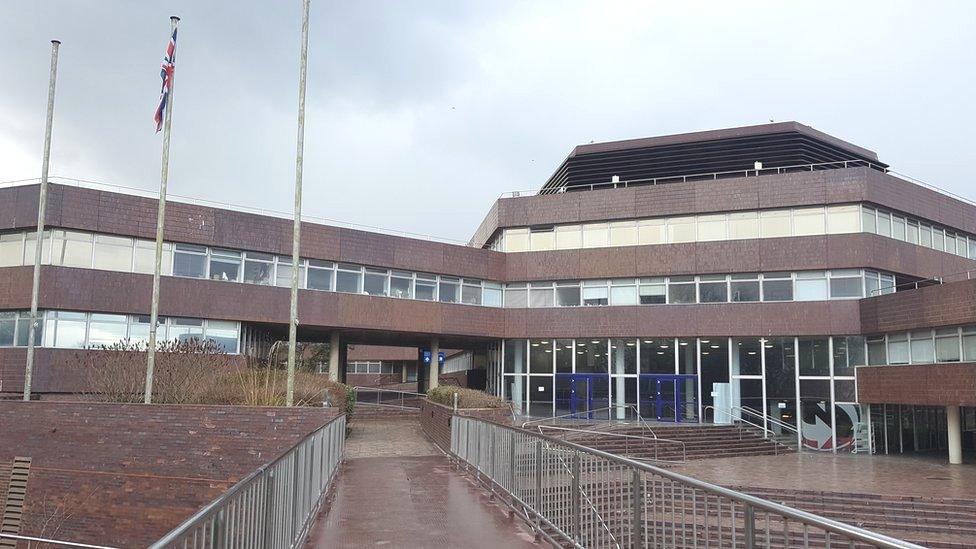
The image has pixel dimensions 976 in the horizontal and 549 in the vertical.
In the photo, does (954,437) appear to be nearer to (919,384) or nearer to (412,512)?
(919,384)

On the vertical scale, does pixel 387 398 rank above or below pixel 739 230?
below

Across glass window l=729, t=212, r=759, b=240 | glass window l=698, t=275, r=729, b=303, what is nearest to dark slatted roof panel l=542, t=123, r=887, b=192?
glass window l=729, t=212, r=759, b=240

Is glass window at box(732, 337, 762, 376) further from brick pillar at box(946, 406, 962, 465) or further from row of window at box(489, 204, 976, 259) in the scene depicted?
brick pillar at box(946, 406, 962, 465)

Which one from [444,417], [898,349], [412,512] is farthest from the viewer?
[898,349]

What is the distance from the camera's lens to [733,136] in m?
35.4

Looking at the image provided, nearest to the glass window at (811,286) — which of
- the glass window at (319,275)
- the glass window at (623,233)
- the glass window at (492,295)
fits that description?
the glass window at (623,233)

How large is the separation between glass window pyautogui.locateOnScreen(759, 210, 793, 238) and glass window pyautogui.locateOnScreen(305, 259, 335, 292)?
17.2 m

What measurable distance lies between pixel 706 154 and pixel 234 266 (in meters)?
22.3

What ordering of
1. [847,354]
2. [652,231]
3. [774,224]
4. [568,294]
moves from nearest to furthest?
[847,354] < [774,224] < [652,231] < [568,294]

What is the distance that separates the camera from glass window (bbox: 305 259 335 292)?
98.6 feet

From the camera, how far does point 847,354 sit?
28.3 metres

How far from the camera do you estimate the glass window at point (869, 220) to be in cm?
2867

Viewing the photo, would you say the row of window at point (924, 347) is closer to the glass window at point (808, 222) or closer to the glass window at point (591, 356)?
the glass window at point (808, 222)

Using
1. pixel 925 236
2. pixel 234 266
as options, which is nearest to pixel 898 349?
pixel 925 236
